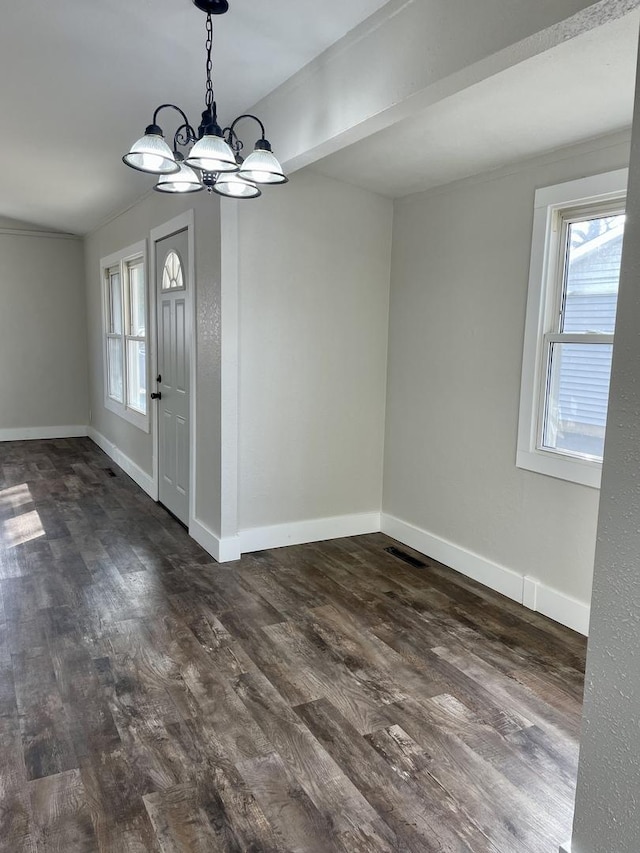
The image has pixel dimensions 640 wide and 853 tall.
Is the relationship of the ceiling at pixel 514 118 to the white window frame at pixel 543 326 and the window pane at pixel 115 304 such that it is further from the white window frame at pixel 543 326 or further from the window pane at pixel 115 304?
the window pane at pixel 115 304

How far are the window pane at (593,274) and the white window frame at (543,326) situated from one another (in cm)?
6

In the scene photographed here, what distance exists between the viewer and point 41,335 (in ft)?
24.6

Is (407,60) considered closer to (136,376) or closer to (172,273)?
(172,273)

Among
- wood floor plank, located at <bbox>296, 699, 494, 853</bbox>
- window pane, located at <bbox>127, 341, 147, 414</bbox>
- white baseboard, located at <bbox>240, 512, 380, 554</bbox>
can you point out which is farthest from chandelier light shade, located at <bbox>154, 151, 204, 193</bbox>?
window pane, located at <bbox>127, 341, 147, 414</bbox>

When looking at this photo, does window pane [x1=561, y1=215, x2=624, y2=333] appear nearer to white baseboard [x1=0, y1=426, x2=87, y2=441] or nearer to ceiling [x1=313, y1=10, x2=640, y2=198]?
ceiling [x1=313, y1=10, x2=640, y2=198]

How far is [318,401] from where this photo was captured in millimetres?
4020

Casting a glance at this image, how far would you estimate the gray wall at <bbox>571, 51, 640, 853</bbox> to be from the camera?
1.37m

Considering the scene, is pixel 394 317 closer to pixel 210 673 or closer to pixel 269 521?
pixel 269 521

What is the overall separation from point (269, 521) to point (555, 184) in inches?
99.1

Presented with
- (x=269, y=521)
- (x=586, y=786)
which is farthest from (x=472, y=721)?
(x=269, y=521)

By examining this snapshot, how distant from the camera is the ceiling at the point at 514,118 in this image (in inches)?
80.1

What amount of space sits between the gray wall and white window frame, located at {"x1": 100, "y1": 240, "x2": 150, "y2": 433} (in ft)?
13.9

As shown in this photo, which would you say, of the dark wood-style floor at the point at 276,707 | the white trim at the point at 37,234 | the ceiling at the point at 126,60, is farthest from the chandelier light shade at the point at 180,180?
the white trim at the point at 37,234

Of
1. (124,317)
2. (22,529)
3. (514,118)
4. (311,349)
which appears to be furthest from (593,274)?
(124,317)
